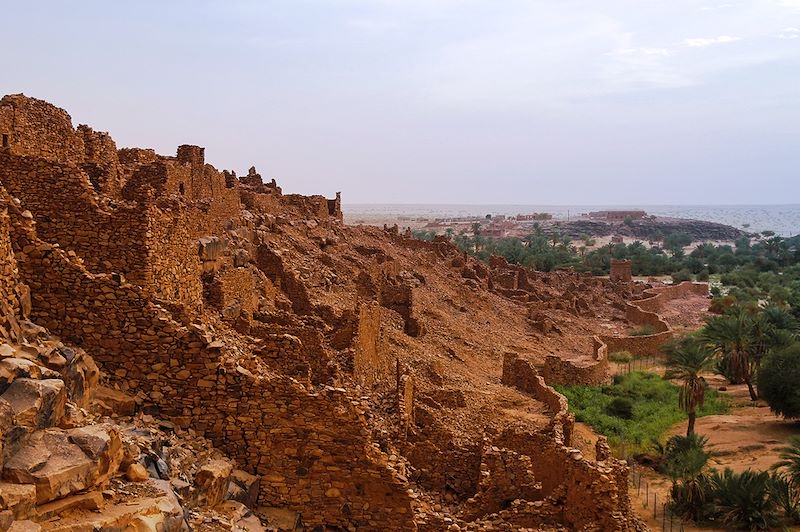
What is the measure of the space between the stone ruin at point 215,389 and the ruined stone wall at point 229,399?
2 centimetres

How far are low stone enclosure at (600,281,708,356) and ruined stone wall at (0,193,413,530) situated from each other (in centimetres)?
3247

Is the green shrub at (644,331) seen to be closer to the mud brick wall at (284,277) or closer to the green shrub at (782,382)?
the green shrub at (782,382)

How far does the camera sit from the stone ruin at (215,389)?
24.8 ft

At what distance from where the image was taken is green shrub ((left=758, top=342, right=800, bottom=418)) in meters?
25.3

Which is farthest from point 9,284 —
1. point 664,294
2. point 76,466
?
point 664,294

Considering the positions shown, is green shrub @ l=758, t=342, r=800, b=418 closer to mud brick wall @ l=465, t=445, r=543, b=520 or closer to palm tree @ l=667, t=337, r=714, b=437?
palm tree @ l=667, t=337, r=714, b=437

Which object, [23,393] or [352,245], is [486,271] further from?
[23,393]

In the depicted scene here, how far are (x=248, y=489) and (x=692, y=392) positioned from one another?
744 inches

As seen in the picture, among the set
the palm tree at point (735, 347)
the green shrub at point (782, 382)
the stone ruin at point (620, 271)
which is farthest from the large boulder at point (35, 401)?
the stone ruin at point (620, 271)

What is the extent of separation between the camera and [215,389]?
8312 mm

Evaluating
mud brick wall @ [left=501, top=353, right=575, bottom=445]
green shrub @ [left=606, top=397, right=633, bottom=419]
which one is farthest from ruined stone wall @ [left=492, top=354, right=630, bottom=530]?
green shrub @ [left=606, top=397, right=633, bottom=419]

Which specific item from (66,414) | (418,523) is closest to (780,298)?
(418,523)

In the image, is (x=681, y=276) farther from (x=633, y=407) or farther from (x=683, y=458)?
(x=683, y=458)

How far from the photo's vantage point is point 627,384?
3000 centimetres
